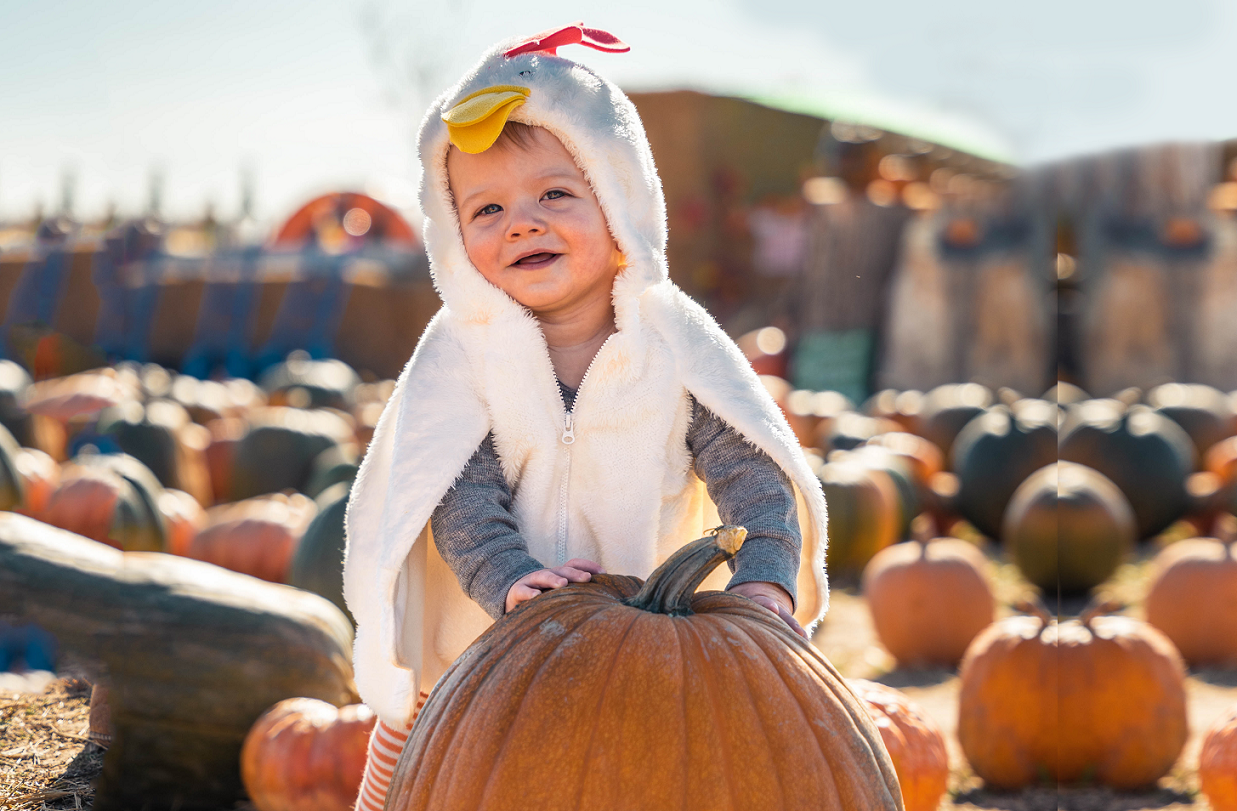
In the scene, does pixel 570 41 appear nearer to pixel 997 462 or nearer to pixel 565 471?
pixel 565 471

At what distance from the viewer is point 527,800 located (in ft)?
5.62

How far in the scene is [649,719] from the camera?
5.68ft

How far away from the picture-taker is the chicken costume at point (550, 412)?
2270mm

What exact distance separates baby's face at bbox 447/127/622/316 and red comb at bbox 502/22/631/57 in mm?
217

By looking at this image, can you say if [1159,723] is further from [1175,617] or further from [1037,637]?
[1175,617]

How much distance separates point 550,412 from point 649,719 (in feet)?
2.51

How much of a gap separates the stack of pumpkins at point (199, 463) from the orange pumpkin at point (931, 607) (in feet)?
8.49

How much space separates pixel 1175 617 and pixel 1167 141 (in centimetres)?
1085

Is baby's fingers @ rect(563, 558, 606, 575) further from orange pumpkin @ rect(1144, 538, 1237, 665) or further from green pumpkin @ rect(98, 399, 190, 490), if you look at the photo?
green pumpkin @ rect(98, 399, 190, 490)

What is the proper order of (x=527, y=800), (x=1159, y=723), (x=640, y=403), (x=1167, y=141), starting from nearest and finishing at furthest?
(x=527, y=800), (x=640, y=403), (x=1159, y=723), (x=1167, y=141)

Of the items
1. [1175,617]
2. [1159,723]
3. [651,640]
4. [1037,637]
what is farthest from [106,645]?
[1175,617]

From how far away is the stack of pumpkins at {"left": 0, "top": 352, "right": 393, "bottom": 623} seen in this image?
6.08m

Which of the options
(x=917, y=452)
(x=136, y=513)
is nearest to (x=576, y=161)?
(x=136, y=513)

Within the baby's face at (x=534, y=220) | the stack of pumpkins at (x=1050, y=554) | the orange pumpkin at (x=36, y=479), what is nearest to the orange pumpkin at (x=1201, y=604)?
the stack of pumpkins at (x=1050, y=554)
